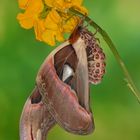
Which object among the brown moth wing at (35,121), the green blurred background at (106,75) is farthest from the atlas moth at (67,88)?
the green blurred background at (106,75)

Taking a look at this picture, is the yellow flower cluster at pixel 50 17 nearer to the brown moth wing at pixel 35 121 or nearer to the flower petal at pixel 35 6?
the flower petal at pixel 35 6

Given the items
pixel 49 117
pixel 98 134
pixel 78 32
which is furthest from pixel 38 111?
pixel 98 134

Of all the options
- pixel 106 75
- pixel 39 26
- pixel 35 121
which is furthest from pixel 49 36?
pixel 106 75

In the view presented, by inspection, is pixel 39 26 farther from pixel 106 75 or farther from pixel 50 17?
pixel 106 75

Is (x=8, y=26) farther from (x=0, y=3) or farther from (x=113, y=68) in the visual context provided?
(x=113, y=68)

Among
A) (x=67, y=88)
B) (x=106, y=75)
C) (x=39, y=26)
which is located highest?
(x=39, y=26)

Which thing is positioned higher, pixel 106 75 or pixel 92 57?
pixel 92 57

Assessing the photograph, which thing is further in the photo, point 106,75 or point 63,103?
point 106,75

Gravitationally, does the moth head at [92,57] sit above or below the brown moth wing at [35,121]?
above
